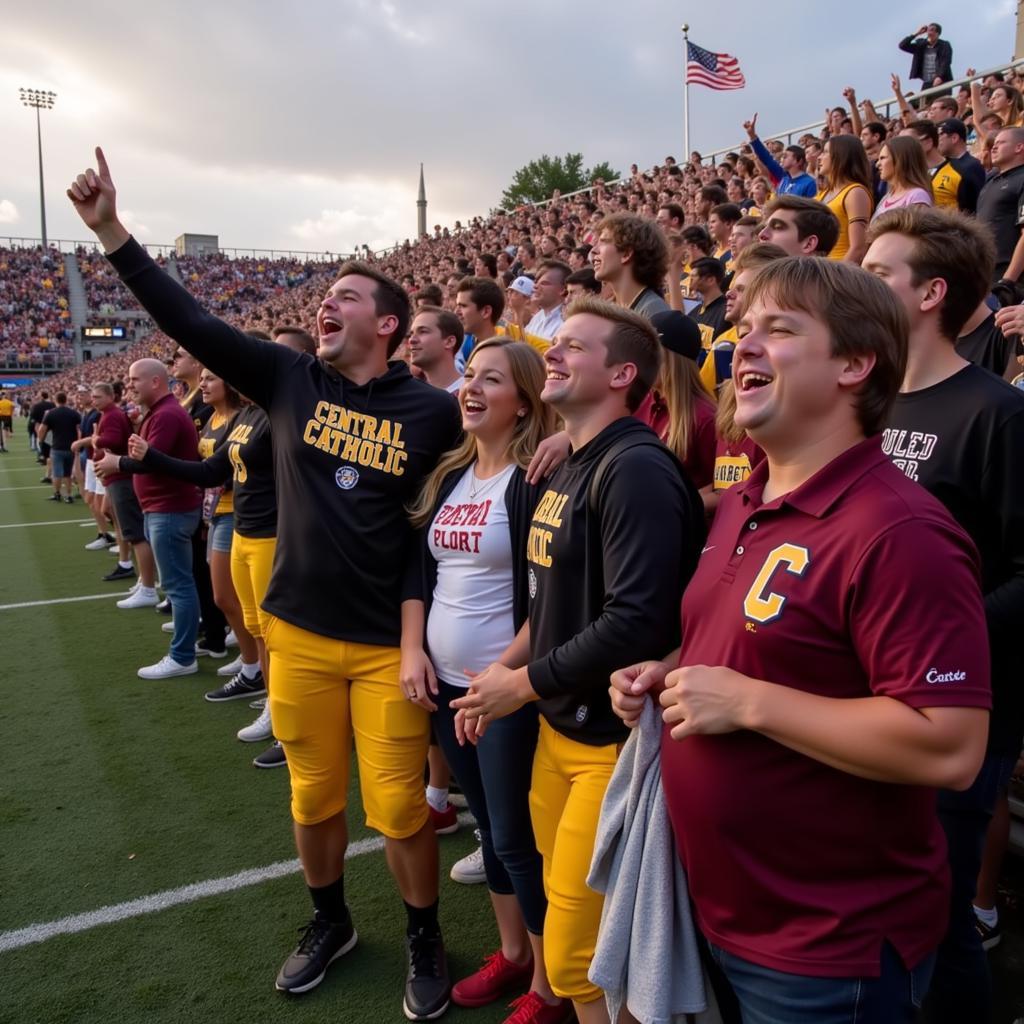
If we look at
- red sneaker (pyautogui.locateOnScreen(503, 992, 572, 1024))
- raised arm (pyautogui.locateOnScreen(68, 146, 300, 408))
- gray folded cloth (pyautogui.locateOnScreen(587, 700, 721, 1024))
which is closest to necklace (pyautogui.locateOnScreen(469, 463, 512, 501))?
raised arm (pyautogui.locateOnScreen(68, 146, 300, 408))

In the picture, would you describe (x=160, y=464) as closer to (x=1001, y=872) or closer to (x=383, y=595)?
(x=383, y=595)

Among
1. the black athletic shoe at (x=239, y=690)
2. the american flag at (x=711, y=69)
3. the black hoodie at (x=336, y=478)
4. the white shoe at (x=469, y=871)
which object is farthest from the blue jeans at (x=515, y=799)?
the american flag at (x=711, y=69)

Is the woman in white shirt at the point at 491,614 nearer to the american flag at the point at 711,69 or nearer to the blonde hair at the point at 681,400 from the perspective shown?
the blonde hair at the point at 681,400

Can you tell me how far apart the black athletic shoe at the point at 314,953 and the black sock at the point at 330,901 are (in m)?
0.02

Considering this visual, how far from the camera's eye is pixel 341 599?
2.68m

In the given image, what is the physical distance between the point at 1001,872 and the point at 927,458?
6.68 feet

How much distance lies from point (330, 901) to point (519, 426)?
5.97 ft

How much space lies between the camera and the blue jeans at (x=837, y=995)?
1.33 meters

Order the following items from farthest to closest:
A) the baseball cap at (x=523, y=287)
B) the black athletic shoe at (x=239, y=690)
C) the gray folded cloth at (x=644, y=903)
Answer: the baseball cap at (x=523, y=287) → the black athletic shoe at (x=239, y=690) → the gray folded cloth at (x=644, y=903)

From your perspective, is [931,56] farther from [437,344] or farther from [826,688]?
[826,688]

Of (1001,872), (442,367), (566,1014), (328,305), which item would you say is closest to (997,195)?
(442,367)

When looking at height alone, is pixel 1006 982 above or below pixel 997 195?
below

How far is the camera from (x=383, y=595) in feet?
8.87

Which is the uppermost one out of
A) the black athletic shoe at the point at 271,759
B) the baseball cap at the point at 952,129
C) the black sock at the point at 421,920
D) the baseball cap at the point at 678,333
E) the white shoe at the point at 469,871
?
the baseball cap at the point at 952,129
